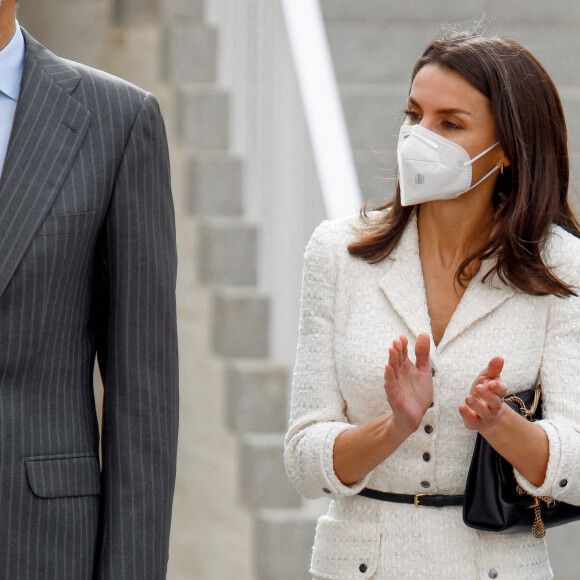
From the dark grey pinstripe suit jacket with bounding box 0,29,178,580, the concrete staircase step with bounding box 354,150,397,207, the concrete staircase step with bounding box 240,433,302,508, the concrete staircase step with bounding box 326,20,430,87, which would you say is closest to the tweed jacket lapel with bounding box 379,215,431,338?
the dark grey pinstripe suit jacket with bounding box 0,29,178,580

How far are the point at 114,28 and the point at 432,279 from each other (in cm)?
358

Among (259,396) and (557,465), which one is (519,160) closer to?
(557,465)

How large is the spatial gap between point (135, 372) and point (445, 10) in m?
4.44

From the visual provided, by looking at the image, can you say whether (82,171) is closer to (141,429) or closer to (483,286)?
(141,429)

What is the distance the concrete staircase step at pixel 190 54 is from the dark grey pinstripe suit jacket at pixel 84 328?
333 cm

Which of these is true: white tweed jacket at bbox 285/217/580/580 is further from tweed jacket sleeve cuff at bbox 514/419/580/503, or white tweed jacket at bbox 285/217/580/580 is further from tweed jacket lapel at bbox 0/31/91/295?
tweed jacket lapel at bbox 0/31/91/295

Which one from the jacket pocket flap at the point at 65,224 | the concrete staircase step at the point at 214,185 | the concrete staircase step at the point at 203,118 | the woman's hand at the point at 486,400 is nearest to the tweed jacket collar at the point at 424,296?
the woman's hand at the point at 486,400

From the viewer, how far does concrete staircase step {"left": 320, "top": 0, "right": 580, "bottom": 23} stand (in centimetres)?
613

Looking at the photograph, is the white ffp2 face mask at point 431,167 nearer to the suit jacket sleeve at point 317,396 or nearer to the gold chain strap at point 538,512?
the suit jacket sleeve at point 317,396

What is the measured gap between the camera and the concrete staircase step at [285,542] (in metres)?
4.75

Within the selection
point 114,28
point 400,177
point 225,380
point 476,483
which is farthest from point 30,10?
point 476,483

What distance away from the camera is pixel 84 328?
210 centimetres

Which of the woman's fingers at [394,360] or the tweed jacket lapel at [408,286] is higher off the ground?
the tweed jacket lapel at [408,286]

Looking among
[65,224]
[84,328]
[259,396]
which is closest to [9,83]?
[65,224]
